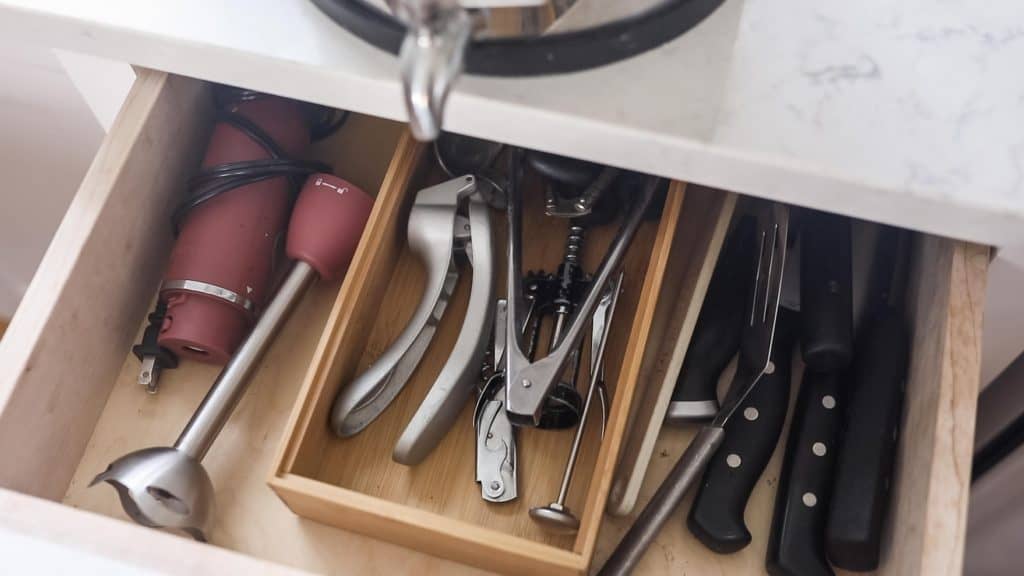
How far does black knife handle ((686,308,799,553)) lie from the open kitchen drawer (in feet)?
0.06

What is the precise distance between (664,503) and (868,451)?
0.42 ft

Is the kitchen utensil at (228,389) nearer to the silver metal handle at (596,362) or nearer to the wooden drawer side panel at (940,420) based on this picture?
the silver metal handle at (596,362)

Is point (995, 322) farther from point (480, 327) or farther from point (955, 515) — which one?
point (480, 327)

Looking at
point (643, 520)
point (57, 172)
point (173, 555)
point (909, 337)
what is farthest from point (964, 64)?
point (57, 172)

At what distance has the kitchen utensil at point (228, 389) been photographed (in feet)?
1.64

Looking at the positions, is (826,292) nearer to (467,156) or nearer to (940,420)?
(940,420)

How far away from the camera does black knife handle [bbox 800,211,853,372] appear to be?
555mm

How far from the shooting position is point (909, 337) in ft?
1.82

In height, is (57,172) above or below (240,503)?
above

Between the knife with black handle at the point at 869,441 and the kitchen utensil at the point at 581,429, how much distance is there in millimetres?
152

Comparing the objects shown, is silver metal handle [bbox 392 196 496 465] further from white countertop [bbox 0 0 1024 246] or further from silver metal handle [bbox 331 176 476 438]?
white countertop [bbox 0 0 1024 246]

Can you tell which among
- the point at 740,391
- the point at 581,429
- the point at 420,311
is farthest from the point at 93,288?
the point at 740,391

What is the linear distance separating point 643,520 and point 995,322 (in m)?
0.28

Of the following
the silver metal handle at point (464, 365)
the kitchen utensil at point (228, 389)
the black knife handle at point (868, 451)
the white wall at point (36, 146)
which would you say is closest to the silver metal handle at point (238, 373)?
the kitchen utensil at point (228, 389)
